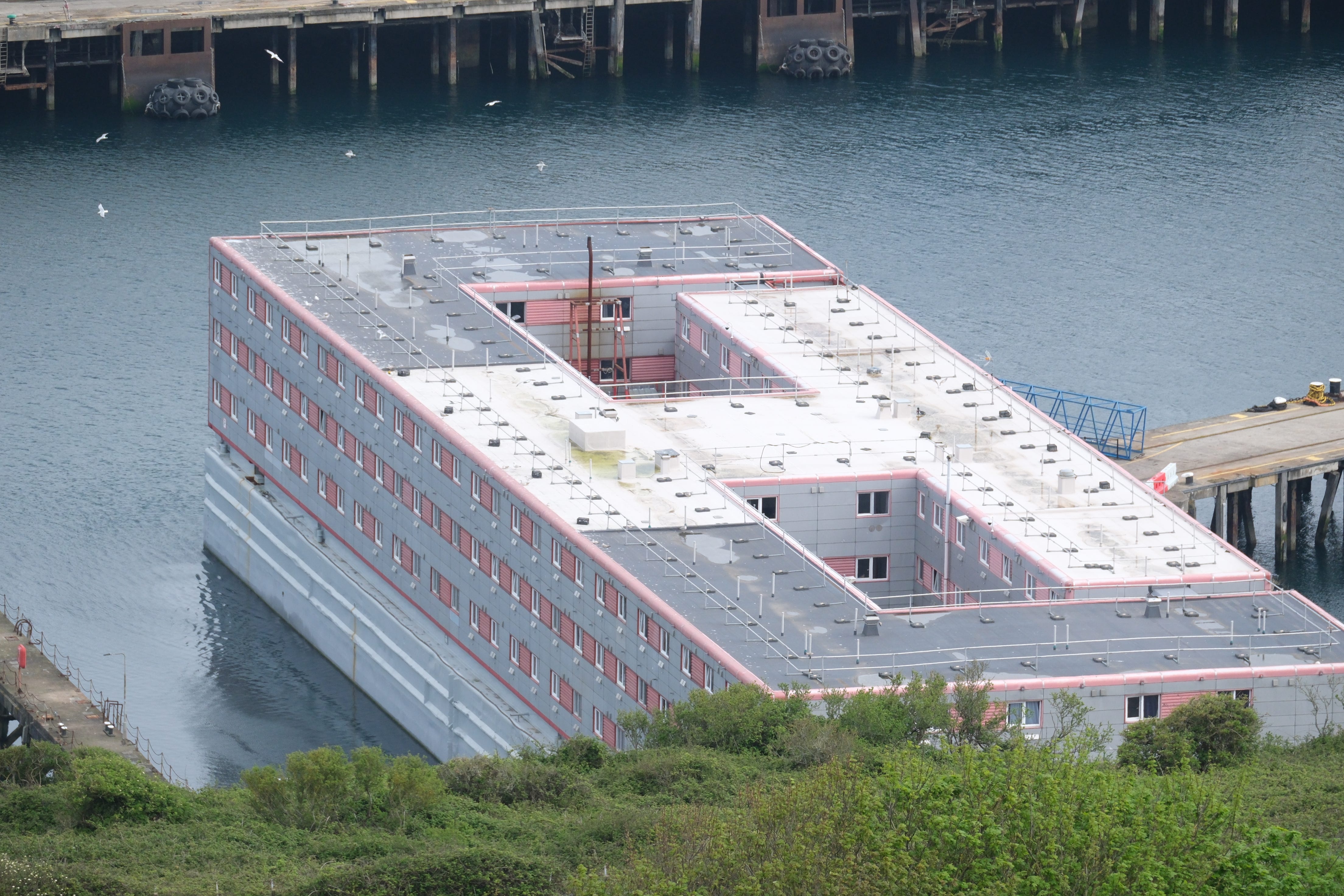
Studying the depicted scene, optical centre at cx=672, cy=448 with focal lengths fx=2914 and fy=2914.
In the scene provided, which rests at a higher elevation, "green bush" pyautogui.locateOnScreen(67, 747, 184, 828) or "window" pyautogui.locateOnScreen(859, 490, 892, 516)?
"window" pyautogui.locateOnScreen(859, 490, 892, 516)

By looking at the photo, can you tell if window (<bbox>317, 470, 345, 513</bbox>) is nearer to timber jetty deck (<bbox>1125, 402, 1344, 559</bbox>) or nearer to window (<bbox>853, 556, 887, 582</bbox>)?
window (<bbox>853, 556, 887, 582</bbox>)

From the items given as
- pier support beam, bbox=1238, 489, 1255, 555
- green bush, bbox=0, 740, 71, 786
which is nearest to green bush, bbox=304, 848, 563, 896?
green bush, bbox=0, 740, 71, 786

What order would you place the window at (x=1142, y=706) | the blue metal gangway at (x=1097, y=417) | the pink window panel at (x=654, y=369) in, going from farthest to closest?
the pink window panel at (x=654, y=369) < the blue metal gangway at (x=1097, y=417) < the window at (x=1142, y=706)

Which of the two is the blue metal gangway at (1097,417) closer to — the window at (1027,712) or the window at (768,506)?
the window at (768,506)

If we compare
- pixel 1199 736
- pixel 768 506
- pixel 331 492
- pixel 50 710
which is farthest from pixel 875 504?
pixel 50 710

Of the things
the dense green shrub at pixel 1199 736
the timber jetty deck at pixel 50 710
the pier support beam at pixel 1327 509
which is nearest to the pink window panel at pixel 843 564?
the dense green shrub at pixel 1199 736
